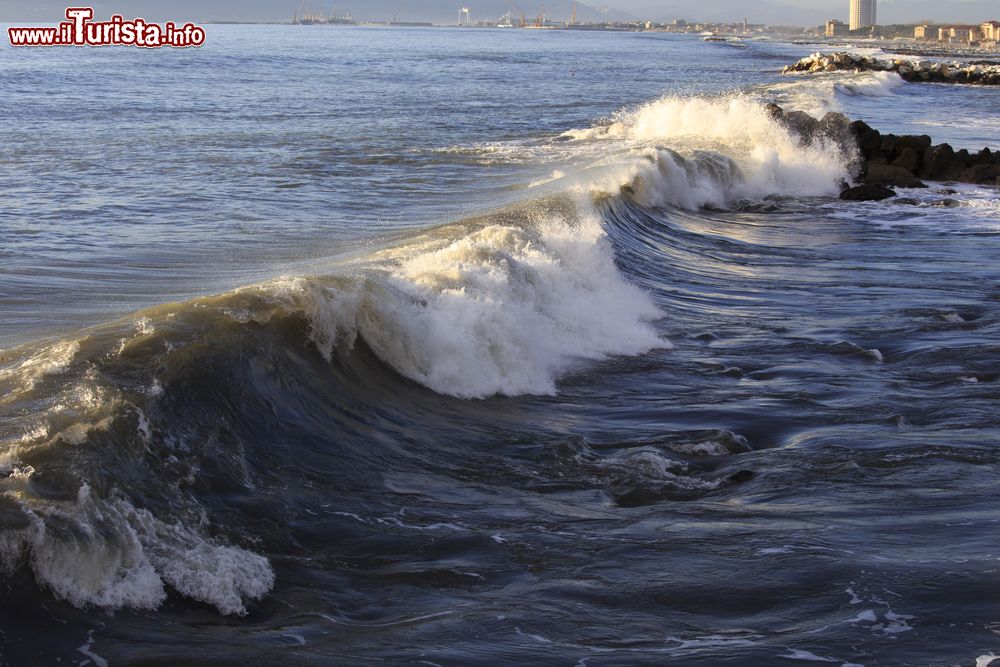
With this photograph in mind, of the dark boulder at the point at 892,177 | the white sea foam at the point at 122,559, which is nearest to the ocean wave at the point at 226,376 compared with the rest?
the white sea foam at the point at 122,559

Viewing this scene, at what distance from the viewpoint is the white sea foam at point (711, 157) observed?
20250mm

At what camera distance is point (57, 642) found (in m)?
4.47

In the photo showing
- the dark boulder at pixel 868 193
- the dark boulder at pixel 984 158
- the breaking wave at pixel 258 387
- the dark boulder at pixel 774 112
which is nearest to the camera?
the breaking wave at pixel 258 387

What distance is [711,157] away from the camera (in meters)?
22.3

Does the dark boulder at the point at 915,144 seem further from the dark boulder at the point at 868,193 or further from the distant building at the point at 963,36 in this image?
the distant building at the point at 963,36

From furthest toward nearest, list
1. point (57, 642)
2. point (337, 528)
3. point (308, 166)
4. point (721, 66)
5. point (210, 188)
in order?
point (721, 66) → point (308, 166) → point (210, 188) → point (337, 528) → point (57, 642)

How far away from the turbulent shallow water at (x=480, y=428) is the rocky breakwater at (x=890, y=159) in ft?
15.8

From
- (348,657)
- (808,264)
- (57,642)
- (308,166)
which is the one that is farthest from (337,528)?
(308,166)

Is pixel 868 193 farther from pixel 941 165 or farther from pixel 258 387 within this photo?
pixel 258 387

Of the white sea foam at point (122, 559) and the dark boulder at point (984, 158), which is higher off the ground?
the dark boulder at point (984, 158)

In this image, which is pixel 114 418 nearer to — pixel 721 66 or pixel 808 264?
pixel 808 264

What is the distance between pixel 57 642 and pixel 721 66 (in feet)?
252

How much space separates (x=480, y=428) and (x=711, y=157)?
50.9ft

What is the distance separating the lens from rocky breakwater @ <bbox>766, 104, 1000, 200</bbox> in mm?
22859
